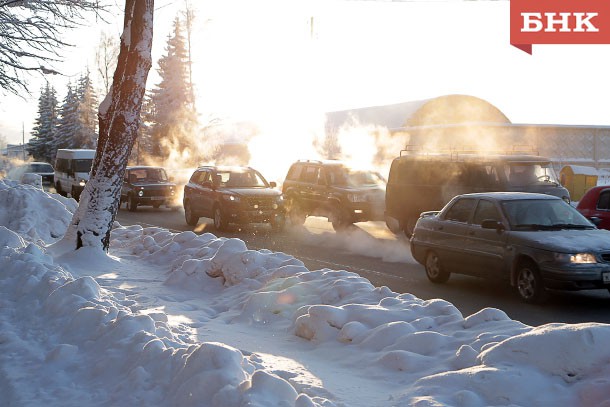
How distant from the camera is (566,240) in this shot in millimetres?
10367

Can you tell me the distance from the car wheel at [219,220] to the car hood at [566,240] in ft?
37.8

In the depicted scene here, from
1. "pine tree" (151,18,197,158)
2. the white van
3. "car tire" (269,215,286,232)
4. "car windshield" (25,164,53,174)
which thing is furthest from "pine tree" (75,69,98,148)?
"car tire" (269,215,286,232)

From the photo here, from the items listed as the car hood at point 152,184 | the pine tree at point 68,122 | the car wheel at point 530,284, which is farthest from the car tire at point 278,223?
the pine tree at point 68,122

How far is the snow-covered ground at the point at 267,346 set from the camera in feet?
16.9

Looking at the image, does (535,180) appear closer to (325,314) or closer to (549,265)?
(549,265)

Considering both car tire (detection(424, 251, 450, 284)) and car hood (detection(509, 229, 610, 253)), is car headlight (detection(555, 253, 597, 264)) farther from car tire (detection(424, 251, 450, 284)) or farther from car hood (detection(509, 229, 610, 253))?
car tire (detection(424, 251, 450, 284))

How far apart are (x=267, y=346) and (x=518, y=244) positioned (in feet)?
15.9

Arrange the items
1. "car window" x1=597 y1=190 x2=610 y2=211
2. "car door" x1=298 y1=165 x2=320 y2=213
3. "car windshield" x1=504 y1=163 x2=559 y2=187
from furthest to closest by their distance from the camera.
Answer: "car door" x1=298 y1=165 x2=320 y2=213
"car windshield" x1=504 y1=163 x2=559 y2=187
"car window" x1=597 y1=190 x2=610 y2=211

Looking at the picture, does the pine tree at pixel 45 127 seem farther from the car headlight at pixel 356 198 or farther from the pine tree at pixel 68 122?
the car headlight at pixel 356 198

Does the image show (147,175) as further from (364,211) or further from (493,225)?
(493,225)

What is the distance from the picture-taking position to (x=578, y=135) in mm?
58406

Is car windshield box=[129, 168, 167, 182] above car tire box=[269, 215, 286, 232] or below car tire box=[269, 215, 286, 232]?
above

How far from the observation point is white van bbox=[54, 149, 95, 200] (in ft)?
119

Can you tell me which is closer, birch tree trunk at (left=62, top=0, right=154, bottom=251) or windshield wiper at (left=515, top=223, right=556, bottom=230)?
windshield wiper at (left=515, top=223, right=556, bottom=230)
